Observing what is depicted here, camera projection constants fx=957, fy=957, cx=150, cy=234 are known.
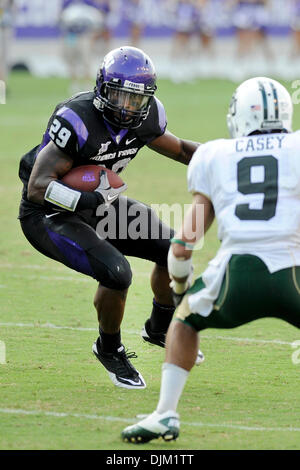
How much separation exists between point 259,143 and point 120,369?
1597 millimetres

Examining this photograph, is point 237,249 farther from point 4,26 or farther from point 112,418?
point 4,26

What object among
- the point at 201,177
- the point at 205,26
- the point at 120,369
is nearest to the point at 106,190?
the point at 120,369

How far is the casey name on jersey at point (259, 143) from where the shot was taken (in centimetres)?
412

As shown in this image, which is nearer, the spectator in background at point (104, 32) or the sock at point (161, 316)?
the sock at point (161, 316)

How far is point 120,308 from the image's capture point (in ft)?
16.4

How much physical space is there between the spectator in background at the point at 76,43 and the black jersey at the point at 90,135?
11.7 metres

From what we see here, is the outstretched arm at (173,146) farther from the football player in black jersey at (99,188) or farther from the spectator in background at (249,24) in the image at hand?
the spectator in background at (249,24)

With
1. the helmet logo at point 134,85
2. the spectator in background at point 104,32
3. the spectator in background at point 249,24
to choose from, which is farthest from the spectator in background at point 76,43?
the helmet logo at point 134,85

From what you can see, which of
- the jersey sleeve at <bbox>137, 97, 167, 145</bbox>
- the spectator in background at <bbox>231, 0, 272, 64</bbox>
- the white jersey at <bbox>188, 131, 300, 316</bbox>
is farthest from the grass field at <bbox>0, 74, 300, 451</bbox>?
the spectator in background at <bbox>231, 0, 272, 64</bbox>

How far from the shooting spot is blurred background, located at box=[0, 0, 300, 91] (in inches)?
838

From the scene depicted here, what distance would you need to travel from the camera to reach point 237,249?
13.3ft

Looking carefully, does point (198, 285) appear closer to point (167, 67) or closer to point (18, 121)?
point (18, 121)

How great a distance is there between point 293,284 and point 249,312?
0.22 m
